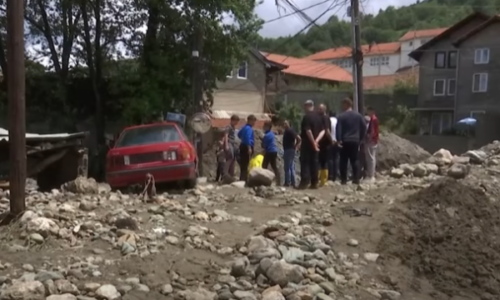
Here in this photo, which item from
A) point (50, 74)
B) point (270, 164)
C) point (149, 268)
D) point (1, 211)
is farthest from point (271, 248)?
point (50, 74)

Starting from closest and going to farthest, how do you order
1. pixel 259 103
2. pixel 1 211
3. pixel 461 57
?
→ pixel 1 211, pixel 259 103, pixel 461 57

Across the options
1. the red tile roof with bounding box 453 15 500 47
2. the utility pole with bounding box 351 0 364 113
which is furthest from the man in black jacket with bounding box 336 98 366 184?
the red tile roof with bounding box 453 15 500 47

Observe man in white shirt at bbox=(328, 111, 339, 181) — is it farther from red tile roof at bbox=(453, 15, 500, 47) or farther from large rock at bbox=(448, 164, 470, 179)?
red tile roof at bbox=(453, 15, 500, 47)

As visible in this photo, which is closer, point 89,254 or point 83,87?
point 89,254

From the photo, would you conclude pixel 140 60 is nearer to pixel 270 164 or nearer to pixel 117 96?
pixel 117 96

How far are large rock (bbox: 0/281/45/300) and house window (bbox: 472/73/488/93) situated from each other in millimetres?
54272

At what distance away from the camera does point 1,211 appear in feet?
38.2

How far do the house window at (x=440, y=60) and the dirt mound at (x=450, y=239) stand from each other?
2036 inches

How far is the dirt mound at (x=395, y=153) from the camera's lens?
2870cm

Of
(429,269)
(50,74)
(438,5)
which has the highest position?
(438,5)

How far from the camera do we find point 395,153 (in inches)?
1158

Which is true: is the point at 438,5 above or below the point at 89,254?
above

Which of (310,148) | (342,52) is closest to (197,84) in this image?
(310,148)

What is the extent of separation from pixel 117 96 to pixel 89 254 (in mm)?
19009
